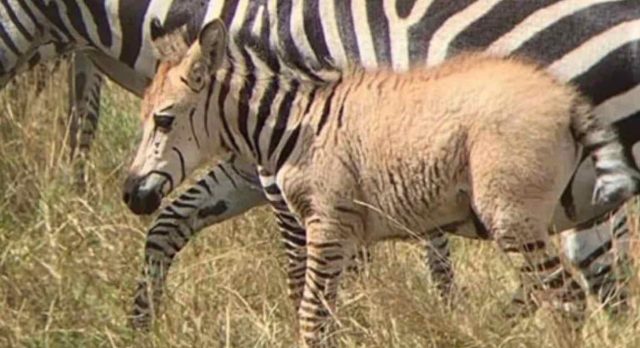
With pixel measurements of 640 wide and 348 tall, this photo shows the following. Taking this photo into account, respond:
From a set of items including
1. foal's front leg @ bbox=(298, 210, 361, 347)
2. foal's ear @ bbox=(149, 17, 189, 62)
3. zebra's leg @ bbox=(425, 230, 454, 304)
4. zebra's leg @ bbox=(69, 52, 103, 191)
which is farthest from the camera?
zebra's leg @ bbox=(69, 52, 103, 191)

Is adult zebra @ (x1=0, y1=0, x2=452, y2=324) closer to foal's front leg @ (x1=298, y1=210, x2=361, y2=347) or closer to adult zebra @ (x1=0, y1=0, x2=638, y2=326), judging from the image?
adult zebra @ (x1=0, y1=0, x2=638, y2=326)

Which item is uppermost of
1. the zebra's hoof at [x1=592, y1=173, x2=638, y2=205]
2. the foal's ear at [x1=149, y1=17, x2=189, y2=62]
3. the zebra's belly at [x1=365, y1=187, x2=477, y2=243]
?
the foal's ear at [x1=149, y1=17, x2=189, y2=62]

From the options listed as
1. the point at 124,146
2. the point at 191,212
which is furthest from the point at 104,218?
the point at 124,146

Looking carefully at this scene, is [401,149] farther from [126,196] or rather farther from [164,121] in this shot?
[126,196]

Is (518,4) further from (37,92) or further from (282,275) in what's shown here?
(37,92)

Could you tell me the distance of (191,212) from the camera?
6.67 m

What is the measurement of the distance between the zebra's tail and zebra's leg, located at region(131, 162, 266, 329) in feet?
5.43

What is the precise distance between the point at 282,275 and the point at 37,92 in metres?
2.89

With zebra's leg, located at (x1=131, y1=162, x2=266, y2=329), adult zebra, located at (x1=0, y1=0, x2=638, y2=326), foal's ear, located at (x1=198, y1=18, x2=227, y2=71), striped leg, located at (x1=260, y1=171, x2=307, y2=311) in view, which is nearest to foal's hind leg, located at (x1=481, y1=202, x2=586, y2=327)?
adult zebra, located at (x1=0, y1=0, x2=638, y2=326)

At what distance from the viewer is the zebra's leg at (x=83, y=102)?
27.5 ft

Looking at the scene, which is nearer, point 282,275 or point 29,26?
point 282,275

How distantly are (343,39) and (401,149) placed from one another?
90cm

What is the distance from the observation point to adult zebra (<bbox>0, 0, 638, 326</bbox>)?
18.0ft

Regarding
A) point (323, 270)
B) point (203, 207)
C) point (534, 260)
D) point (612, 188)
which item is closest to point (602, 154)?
point (612, 188)
